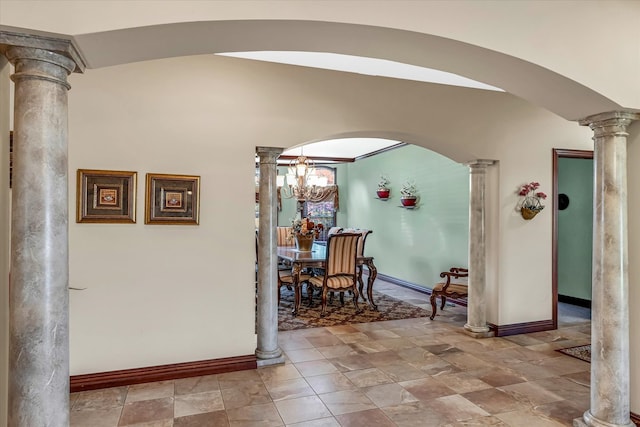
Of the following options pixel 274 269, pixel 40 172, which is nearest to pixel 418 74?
pixel 274 269

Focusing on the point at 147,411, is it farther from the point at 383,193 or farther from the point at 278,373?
the point at 383,193

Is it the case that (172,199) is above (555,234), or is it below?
above

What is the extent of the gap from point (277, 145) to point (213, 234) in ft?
3.17

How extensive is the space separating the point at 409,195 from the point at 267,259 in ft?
13.1

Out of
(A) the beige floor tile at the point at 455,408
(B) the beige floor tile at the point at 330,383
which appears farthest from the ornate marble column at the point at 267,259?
(A) the beige floor tile at the point at 455,408

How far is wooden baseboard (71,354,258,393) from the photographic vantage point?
2.98m

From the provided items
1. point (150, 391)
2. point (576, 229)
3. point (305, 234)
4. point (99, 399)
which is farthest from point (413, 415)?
point (576, 229)

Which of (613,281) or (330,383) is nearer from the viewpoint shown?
(613,281)

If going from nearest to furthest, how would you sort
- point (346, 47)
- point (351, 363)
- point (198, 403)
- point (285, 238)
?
point (346, 47)
point (198, 403)
point (351, 363)
point (285, 238)

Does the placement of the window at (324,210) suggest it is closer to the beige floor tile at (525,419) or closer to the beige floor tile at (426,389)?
the beige floor tile at (426,389)

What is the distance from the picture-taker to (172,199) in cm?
321

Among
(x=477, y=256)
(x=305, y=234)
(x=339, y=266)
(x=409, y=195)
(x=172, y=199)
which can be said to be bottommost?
(x=339, y=266)

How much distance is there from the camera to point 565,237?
6.08 m

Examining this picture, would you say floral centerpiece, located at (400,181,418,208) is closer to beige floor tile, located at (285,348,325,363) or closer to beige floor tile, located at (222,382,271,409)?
beige floor tile, located at (285,348,325,363)
